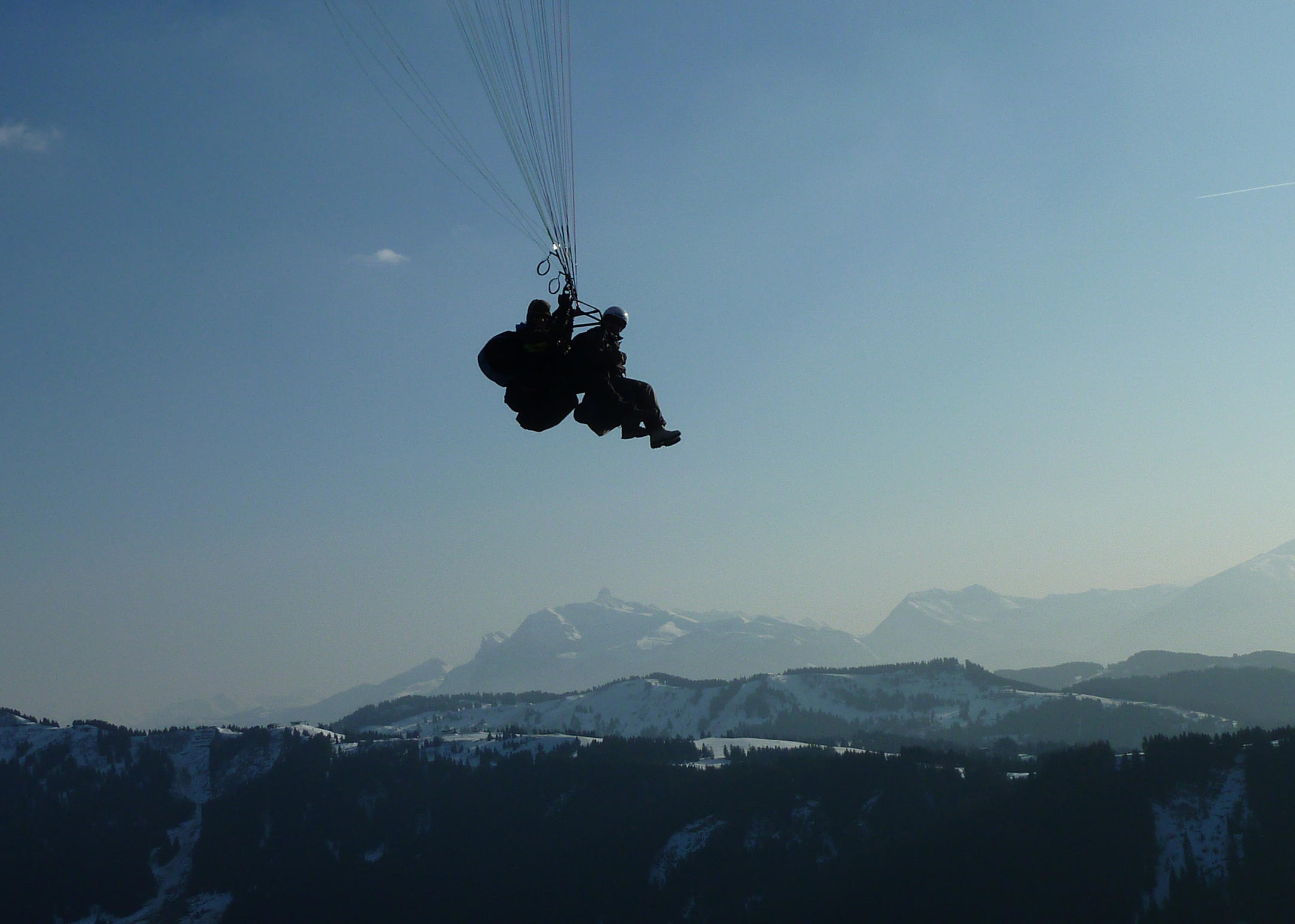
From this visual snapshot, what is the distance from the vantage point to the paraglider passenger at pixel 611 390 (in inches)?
720

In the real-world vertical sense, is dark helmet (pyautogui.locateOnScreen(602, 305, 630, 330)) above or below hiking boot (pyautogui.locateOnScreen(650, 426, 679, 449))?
above

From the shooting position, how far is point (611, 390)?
60.7 ft

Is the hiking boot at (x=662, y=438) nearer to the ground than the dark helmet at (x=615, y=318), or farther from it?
nearer to the ground

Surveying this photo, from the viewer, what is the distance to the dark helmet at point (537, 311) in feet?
58.8

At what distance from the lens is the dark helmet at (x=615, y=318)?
18.1 meters

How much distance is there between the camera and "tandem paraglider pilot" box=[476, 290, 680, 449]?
1809cm

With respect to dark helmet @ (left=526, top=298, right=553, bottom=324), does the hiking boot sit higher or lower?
lower

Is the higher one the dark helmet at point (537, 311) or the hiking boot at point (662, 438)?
the dark helmet at point (537, 311)

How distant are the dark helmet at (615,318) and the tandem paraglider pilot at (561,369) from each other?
0.01 metres

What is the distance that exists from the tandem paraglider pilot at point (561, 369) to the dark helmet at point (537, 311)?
0.01 metres

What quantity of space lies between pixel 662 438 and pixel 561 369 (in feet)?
8.24

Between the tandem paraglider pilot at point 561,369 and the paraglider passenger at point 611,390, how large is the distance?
12 mm

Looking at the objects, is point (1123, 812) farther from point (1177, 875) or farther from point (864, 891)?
point (864, 891)

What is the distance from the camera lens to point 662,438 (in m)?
19.2
